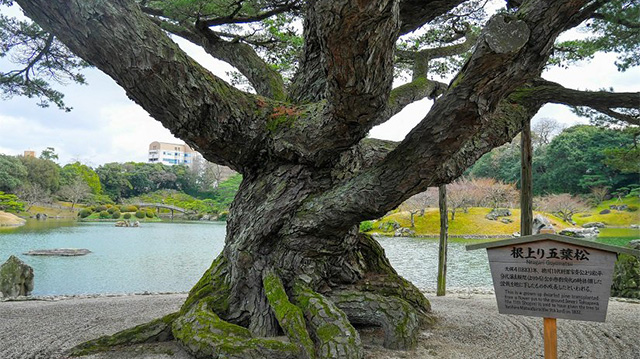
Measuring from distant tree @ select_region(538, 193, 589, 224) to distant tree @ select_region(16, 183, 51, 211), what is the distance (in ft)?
74.5

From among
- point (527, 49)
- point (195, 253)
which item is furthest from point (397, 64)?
point (195, 253)

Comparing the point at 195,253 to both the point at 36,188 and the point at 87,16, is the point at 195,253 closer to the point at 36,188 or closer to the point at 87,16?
the point at 87,16

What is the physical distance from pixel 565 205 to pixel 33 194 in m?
23.6

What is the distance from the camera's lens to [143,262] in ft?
28.8

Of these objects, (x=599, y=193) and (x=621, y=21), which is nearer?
(x=621, y=21)

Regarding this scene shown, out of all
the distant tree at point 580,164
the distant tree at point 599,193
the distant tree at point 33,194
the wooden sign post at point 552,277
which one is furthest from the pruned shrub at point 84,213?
the distant tree at point 599,193

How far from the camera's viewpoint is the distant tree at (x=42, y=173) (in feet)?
61.2

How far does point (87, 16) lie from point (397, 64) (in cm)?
413

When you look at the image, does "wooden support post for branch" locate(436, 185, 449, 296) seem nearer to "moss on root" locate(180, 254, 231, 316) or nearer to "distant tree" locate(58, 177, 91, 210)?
"moss on root" locate(180, 254, 231, 316)

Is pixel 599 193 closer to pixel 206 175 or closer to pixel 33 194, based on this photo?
pixel 206 175

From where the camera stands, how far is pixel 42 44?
409 centimetres

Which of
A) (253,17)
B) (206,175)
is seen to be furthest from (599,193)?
(206,175)

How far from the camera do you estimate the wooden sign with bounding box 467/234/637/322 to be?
1597 mm

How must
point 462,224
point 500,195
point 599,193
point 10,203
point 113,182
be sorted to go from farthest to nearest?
point 113,182 < point 10,203 < point 500,195 < point 462,224 < point 599,193
